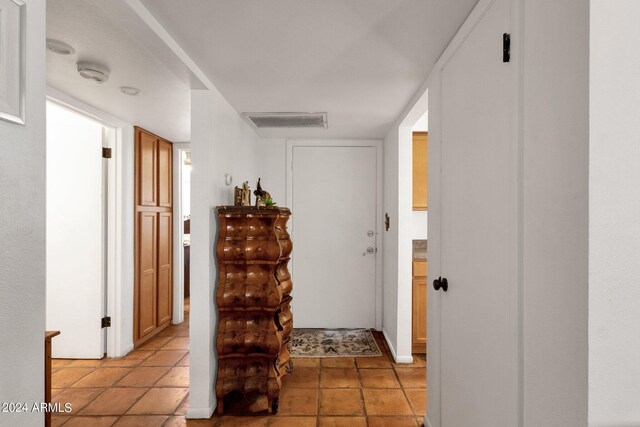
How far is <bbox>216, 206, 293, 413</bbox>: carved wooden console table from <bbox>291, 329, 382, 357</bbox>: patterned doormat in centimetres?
102

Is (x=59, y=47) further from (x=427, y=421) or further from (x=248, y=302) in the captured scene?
(x=427, y=421)

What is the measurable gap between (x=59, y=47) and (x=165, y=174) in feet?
7.80

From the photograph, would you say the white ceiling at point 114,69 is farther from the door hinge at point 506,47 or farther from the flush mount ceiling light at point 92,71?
the door hinge at point 506,47

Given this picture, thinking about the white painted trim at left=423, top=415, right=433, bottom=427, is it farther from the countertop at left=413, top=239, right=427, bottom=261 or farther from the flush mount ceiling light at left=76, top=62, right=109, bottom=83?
the flush mount ceiling light at left=76, top=62, right=109, bottom=83

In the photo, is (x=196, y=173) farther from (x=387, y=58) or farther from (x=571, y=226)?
(x=571, y=226)

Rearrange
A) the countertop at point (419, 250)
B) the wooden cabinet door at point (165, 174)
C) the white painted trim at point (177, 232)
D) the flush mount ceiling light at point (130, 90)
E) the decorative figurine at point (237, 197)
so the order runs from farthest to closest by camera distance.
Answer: the white painted trim at point (177, 232), the wooden cabinet door at point (165, 174), the countertop at point (419, 250), the decorative figurine at point (237, 197), the flush mount ceiling light at point (130, 90)

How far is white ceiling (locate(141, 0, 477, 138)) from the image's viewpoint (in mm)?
1581

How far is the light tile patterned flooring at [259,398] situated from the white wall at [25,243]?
1.58 metres

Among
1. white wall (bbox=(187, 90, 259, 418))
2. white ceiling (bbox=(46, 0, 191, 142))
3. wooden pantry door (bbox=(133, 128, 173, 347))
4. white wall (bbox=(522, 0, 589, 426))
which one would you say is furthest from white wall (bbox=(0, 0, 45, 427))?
wooden pantry door (bbox=(133, 128, 173, 347))

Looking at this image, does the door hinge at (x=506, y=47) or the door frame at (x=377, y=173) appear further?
the door frame at (x=377, y=173)

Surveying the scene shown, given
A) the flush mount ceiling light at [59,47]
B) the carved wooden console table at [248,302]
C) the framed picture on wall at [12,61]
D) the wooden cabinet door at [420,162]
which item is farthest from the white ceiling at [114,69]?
the wooden cabinet door at [420,162]

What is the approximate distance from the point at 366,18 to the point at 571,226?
4.11 feet

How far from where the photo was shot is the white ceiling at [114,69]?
165 cm

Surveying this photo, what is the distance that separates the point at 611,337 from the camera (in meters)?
0.85
